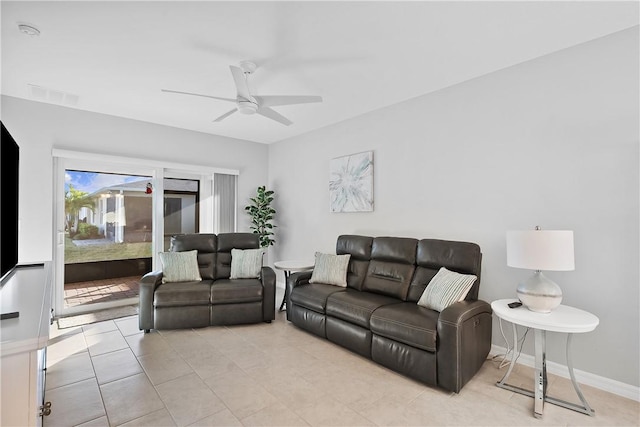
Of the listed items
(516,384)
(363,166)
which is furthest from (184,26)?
(516,384)

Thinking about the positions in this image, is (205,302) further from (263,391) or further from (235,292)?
(263,391)

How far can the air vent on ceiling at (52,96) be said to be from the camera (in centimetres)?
346

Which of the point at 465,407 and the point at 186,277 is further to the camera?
the point at 186,277

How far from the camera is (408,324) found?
2.55 m

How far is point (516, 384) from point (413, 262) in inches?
51.8

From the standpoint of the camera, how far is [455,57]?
111 inches

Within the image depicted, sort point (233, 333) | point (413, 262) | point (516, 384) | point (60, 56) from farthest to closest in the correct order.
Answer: point (233, 333)
point (413, 262)
point (60, 56)
point (516, 384)

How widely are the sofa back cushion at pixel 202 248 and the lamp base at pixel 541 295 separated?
11.6ft

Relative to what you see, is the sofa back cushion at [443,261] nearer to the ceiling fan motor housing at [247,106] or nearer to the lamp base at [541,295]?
the lamp base at [541,295]

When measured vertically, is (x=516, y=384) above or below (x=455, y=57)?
below

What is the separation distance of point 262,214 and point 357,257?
233cm

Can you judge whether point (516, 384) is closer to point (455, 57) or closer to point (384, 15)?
point (455, 57)

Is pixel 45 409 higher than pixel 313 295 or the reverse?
the reverse

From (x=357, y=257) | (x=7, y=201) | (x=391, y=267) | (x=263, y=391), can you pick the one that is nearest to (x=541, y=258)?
(x=391, y=267)
